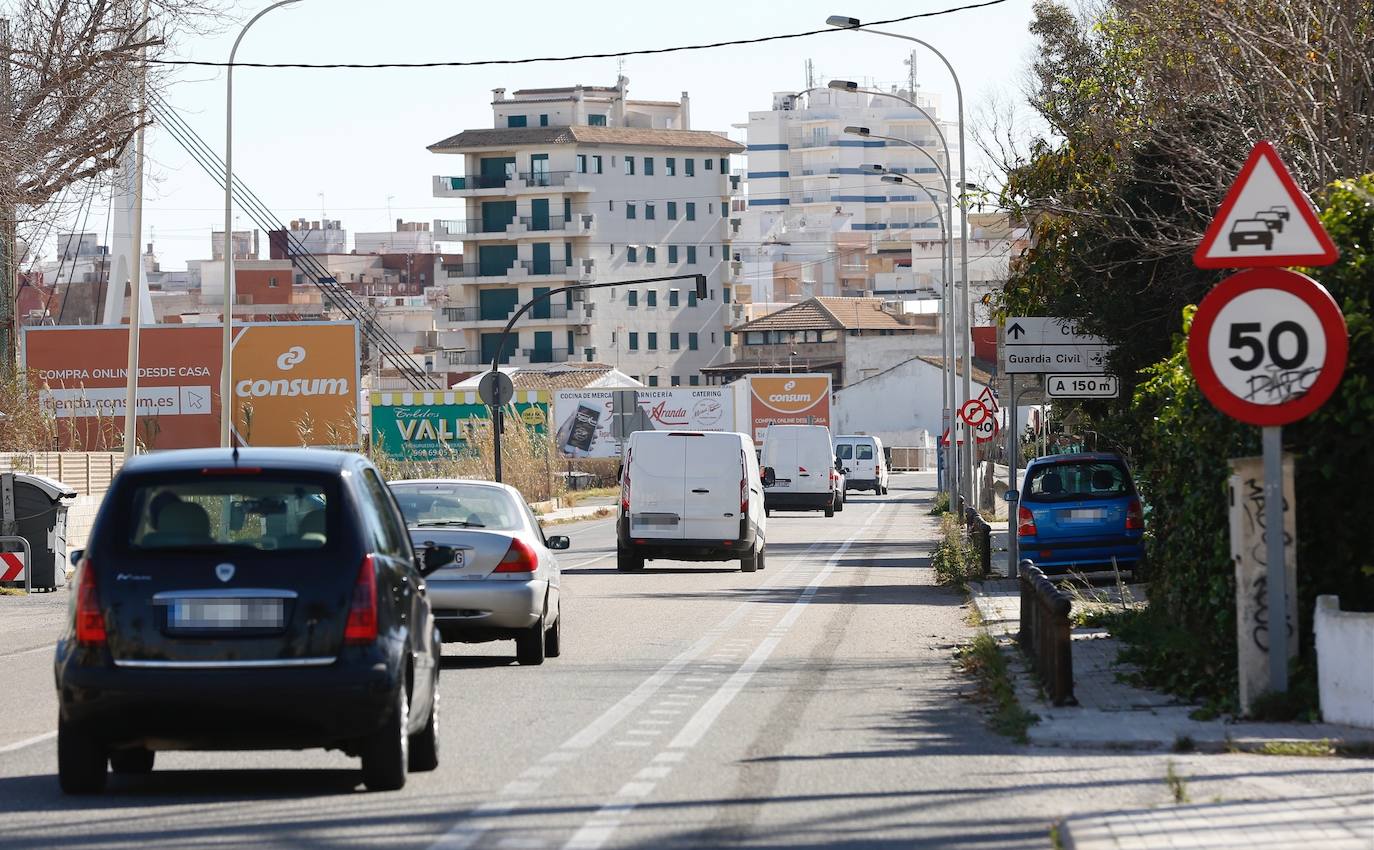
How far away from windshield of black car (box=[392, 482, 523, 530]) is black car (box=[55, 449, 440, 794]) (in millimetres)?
6883

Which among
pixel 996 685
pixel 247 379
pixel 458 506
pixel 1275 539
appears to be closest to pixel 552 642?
pixel 458 506

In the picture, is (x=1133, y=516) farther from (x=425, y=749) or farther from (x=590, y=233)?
(x=590, y=233)

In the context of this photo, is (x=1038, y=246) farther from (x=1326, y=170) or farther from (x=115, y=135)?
(x=115, y=135)

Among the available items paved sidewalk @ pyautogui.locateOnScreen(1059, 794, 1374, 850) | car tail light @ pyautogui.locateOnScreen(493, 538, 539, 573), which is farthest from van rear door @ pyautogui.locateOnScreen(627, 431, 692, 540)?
paved sidewalk @ pyautogui.locateOnScreen(1059, 794, 1374, 850)

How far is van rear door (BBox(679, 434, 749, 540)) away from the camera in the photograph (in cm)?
2888

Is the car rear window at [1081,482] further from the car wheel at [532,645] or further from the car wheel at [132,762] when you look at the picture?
the car wheel at [132,762]

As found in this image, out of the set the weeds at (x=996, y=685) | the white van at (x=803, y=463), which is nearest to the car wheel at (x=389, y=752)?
the weeds at (x=996, y=685)

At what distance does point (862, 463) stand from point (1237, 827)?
66978mm

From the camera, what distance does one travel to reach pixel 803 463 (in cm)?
5503

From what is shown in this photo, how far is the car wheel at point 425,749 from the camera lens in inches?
378

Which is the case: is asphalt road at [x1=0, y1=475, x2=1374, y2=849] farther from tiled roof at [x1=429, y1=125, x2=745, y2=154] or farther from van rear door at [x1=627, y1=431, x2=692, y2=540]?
tiled roof at [x1=429, y1=125, x2=745, y2=154]

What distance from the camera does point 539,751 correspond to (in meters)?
10.3

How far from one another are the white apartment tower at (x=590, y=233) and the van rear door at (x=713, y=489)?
96360 mm

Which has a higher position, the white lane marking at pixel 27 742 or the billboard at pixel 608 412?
the billboard at pixel 608 412
